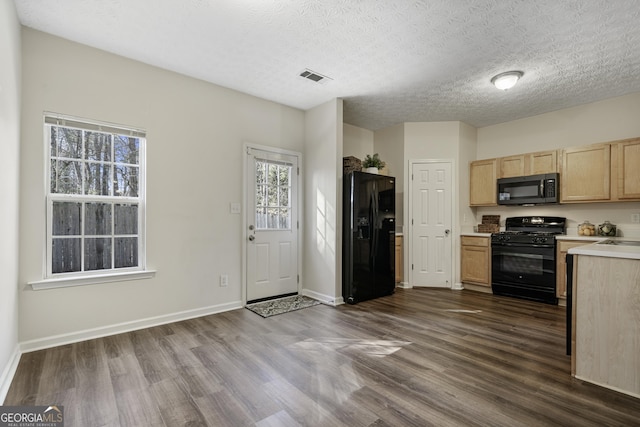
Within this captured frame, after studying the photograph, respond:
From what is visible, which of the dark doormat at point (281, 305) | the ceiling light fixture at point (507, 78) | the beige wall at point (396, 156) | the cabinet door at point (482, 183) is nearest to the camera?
the ceiling light fixture at point (507, 78)

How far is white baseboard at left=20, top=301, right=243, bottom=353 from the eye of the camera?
101 inches

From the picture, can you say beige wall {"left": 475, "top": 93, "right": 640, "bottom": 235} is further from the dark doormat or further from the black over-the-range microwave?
the dark doormat

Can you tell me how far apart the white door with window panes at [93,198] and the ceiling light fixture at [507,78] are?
384 cm

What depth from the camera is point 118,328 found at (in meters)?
2.94

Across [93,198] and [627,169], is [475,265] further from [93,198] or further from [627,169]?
[93,198]

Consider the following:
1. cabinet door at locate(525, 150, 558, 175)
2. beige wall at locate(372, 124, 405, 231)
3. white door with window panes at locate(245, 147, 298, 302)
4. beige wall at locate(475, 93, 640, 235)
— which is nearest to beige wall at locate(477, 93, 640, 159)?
beige wall at locate(475, 93, 640, 235)

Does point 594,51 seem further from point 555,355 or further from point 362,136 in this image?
point 362,136

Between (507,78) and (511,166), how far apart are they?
182cm

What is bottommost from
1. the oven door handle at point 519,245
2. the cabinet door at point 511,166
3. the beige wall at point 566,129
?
the oven door handle at point 519,245

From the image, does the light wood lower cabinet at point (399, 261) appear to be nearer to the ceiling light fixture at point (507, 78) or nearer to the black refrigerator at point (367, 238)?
the black refrigerator at point (367, 238)

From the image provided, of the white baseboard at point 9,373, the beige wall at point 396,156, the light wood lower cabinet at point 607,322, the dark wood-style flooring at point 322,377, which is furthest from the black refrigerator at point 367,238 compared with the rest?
the white baseboard at point 9,373

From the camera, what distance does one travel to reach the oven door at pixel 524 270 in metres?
4.08

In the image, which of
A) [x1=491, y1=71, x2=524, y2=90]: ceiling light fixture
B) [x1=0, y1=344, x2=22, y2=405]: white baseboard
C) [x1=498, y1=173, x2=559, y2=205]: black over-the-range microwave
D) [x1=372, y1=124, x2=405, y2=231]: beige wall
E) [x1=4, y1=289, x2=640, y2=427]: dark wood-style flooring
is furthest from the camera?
[x1=372, y1=124, x2=405, y2=231]: beige wall

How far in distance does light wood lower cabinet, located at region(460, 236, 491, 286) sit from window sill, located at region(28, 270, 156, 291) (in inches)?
173
